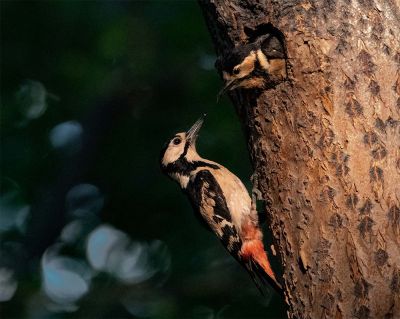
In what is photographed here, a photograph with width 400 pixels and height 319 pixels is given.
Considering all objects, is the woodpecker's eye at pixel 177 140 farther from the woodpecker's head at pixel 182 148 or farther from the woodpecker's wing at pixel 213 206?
the woodpecker's wing at pixel 213 206

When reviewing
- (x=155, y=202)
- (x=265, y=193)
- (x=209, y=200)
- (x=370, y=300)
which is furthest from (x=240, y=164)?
(x=370, y=300)

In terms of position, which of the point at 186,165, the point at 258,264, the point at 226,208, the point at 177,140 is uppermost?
the point at 177,140

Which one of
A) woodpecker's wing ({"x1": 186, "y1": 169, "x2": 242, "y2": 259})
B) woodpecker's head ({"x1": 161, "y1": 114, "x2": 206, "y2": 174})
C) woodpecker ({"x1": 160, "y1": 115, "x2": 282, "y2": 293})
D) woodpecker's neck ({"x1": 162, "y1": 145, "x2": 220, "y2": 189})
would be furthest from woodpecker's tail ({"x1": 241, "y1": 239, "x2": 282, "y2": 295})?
woodpecker's head ({"x1": 161, "y1": 114, "x2": 206, "y2": 174})

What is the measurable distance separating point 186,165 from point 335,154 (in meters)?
2.20

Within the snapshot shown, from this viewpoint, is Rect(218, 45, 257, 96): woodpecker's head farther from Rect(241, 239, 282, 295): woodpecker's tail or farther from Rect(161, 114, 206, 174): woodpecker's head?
Rect(161, 114, 206, 174): woodpecker's head

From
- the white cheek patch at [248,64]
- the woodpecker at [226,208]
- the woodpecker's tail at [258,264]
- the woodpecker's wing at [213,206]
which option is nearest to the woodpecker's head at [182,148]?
the woodpecker at [226,208]

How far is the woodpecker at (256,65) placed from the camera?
A: 4.84 m

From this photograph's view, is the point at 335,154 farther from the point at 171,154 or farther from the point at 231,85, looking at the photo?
the point at 171,154

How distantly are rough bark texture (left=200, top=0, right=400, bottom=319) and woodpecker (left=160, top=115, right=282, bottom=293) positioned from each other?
1.14 metres

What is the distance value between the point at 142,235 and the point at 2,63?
2.23 metres

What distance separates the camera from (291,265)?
4688 mm

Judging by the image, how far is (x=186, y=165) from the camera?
664cm

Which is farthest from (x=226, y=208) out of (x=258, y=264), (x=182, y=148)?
(x=182, y=148)

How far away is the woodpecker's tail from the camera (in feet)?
19.2
